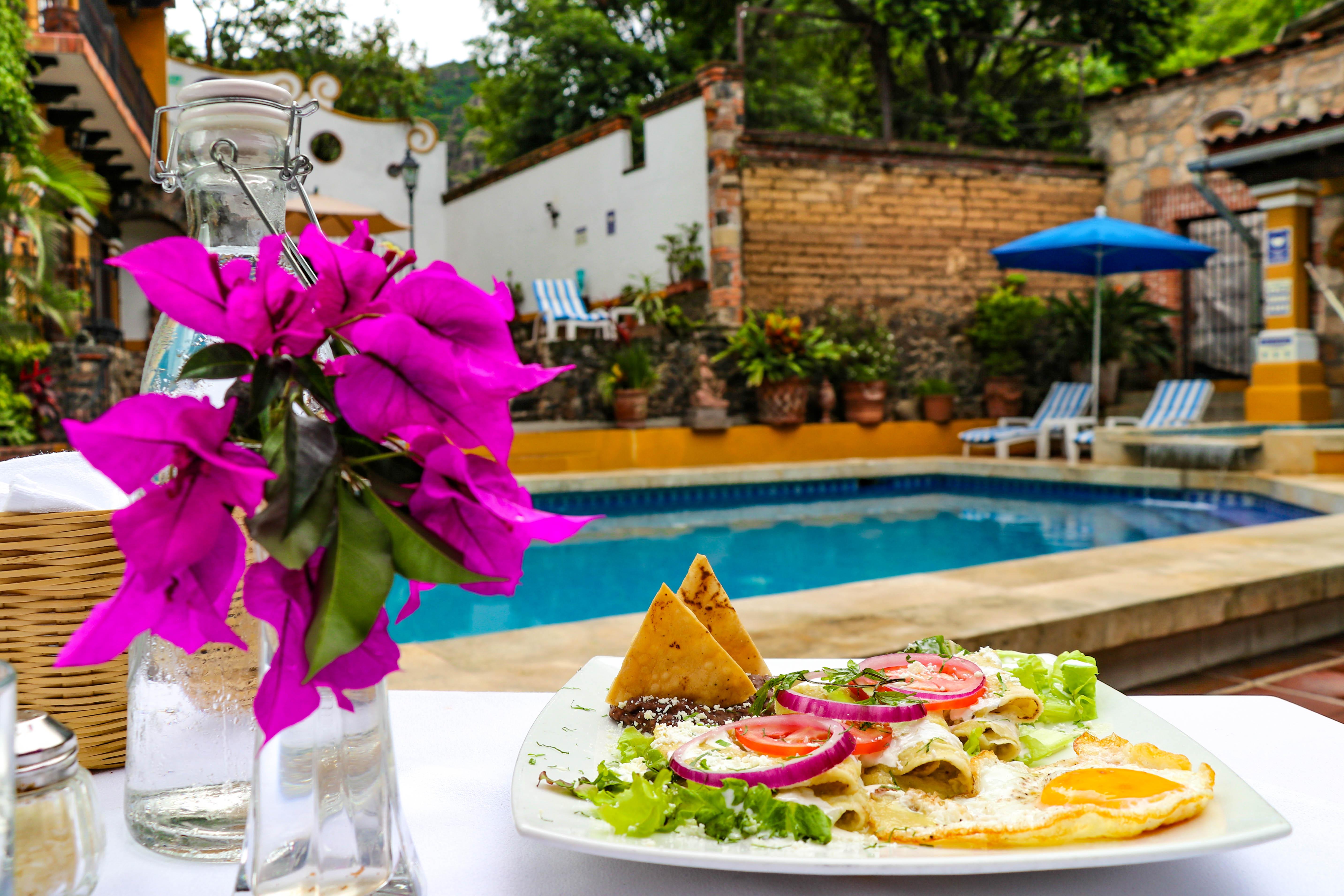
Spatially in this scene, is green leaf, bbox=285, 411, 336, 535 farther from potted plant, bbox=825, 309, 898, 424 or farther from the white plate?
potted plant, bbox=825, 309, 898, 424

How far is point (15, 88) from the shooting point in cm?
660

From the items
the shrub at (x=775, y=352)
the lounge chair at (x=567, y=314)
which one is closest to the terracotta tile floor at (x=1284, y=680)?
the shrub at (x=775, y=352)

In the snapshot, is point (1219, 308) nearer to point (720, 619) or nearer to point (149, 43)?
point (720, 619)

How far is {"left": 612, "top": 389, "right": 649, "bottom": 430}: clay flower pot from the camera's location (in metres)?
9.27

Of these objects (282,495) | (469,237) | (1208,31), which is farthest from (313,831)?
(1208,31)

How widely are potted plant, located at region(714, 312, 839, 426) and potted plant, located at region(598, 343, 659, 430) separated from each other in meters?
0.84

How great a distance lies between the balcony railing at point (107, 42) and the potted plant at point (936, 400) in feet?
25.2

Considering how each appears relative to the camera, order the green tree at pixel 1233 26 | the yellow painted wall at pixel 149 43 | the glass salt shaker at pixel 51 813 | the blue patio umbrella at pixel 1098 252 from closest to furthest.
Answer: the glass salt shaker at pixel 51 813
the blue patio umbrella at pixel 1098 252
the yellow painted wall at pixel 149 43
the green tree at pixel 1233 26

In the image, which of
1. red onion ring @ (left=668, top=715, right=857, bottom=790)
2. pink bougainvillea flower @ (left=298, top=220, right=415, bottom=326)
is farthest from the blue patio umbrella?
pink bougainvillea flower @ (left=298, top=220, right=415, bottom=326)

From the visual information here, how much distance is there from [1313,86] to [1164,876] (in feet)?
40.9

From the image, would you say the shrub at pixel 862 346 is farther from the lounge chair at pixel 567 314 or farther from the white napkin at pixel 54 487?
the white napkin at pixel 54 487

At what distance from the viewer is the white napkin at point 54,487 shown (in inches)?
26.3

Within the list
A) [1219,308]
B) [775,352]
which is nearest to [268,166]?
[775,352]

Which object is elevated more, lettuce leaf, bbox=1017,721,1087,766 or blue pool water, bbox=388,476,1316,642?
lettuce leaf, bbox=1017,721,1087,766
